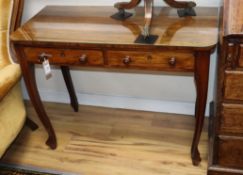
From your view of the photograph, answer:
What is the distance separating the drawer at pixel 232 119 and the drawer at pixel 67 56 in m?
0.55

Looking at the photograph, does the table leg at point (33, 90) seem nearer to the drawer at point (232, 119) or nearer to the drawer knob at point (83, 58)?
the drawer knob at point (83, 58)

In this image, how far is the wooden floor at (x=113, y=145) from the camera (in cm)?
164

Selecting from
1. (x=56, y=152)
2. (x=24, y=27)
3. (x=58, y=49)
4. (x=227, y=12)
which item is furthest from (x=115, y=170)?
(x=227, y=12)

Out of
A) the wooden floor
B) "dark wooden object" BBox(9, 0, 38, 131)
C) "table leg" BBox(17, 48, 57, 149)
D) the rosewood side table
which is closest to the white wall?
the wooden floor

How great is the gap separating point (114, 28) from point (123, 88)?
661 millimetres

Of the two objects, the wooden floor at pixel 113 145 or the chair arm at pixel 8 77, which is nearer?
the chair arm at pixel 8 77

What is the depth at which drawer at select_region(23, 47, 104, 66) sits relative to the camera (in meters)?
1.34

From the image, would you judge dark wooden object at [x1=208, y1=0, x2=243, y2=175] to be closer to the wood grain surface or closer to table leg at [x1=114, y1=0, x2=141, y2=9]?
the wood grain surface

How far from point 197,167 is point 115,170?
0.42 m

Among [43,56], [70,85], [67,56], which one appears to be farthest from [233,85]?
[70,85]

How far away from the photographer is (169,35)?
1.26m

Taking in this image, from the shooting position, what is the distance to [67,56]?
1373 millimetres

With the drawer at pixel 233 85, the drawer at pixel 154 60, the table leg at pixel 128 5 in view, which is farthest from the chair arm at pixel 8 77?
the drawer at pixel 233 85

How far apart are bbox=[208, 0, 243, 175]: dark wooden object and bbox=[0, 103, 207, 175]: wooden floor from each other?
19 cm
